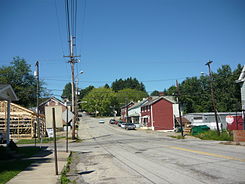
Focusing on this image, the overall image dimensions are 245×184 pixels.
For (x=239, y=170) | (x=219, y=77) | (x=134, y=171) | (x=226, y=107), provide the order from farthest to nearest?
(x=219, y=77)
(x=226, y=107)
(x=134, y=171)
(x=239, y=170)

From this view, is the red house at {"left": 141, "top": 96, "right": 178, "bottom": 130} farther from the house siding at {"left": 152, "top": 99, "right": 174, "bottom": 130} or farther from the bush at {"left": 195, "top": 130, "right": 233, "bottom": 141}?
the bush at {"left": 195, "top": 130, "right": 233, "bottom": 141}

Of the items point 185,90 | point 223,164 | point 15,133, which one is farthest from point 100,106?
point 223,164

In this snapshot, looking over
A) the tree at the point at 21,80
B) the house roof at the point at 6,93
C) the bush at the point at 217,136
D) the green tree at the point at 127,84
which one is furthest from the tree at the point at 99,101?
the house roof at the point at 6,93

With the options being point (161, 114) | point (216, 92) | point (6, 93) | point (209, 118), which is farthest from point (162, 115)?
point (6, 93)

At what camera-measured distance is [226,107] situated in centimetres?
6950

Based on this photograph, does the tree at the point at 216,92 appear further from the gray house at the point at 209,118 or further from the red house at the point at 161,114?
the gray house at the point at 209,118

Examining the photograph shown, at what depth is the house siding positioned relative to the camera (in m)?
57.9

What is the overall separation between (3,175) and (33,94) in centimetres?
5040

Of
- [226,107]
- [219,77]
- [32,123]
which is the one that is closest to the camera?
[32,123]

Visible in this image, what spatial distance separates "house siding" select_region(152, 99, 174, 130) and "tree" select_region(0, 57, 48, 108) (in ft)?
90.4

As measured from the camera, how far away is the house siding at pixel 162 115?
5794 cm

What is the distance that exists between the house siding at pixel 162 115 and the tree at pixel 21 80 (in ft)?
90.4

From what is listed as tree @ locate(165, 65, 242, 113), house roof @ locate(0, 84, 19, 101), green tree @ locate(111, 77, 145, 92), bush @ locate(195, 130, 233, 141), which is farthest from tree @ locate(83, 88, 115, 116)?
house roof @ locate(0, 84, 19, 101)

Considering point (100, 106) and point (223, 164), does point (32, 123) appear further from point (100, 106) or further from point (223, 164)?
point (100, 106)
